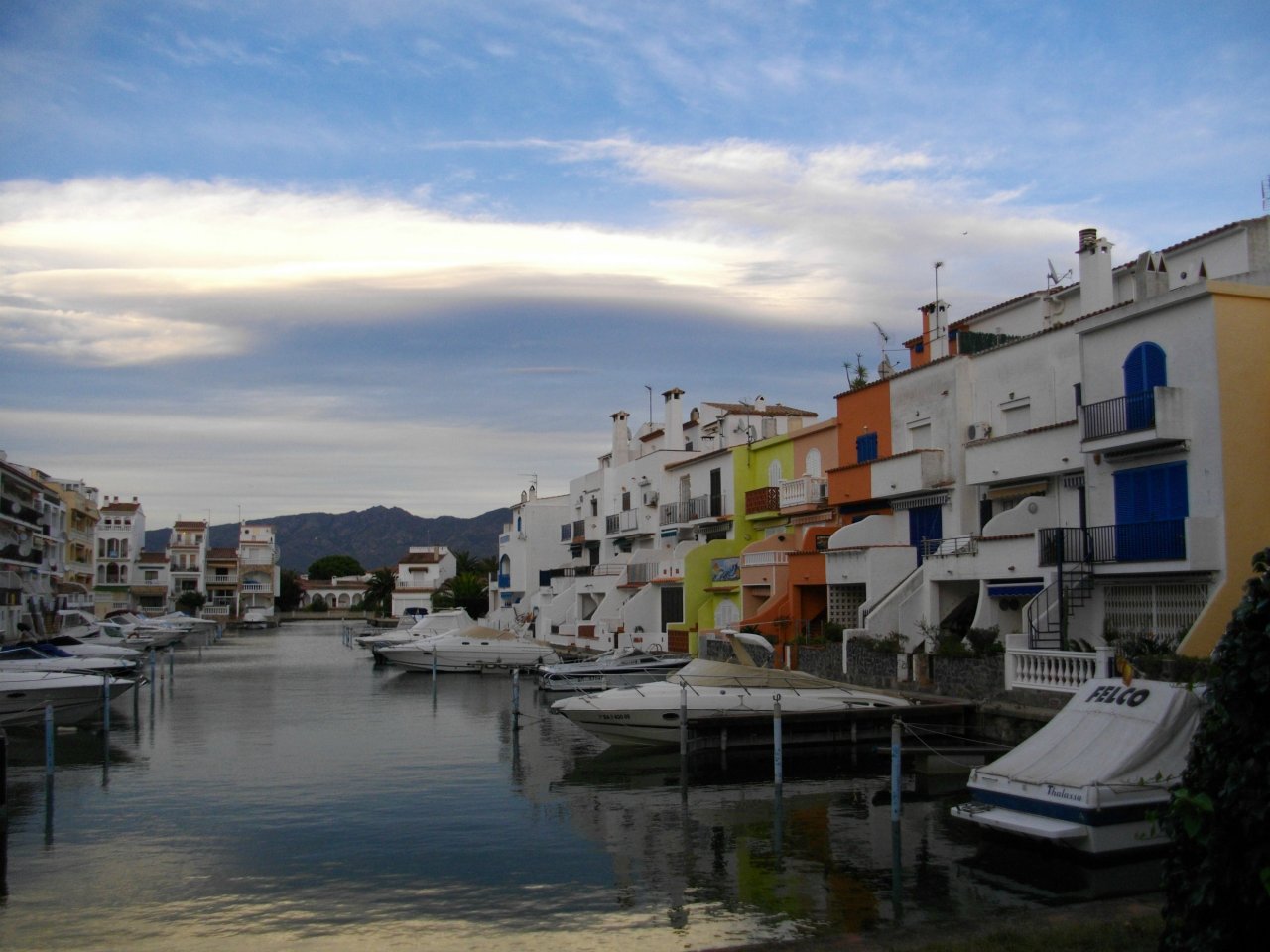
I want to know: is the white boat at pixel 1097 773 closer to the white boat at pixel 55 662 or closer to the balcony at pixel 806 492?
the balcony at pixel 806 492

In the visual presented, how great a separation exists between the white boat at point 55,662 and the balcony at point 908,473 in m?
26.2

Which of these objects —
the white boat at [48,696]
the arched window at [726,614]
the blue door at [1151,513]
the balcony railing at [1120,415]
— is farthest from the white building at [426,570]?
the blue door at [1151,513]

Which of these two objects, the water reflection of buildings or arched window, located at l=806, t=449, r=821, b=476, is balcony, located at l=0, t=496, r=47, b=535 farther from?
the water reflection of buildings

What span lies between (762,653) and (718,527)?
13.9m

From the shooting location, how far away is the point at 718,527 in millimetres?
50625

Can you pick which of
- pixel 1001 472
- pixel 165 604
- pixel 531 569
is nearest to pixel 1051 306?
pixel 1001 472

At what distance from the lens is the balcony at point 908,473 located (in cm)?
3428

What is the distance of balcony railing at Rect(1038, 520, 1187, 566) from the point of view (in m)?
24.3

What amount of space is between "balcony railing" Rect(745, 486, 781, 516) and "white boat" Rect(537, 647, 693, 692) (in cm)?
720

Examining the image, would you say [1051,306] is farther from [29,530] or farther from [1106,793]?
[29,530]

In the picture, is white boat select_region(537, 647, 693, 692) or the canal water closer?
the canal water

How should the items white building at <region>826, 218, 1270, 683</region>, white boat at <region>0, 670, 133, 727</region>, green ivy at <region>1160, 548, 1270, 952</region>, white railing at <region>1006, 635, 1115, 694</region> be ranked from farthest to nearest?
white boat at <region>0, 670, 133, 727</region>
white building at <region>826, 218, 1270, 683</region>
white railing at <region>1006, 635, 1115, 694</region>
green ivy at <region>1160, 548, 1270, 952</region>

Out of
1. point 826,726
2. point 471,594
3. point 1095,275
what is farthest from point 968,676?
point 471,594

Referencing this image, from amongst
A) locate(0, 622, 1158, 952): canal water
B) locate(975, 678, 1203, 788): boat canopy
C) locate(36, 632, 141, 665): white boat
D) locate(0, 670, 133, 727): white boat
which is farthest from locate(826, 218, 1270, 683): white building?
locate(36, 632, 141, 665): white boat
